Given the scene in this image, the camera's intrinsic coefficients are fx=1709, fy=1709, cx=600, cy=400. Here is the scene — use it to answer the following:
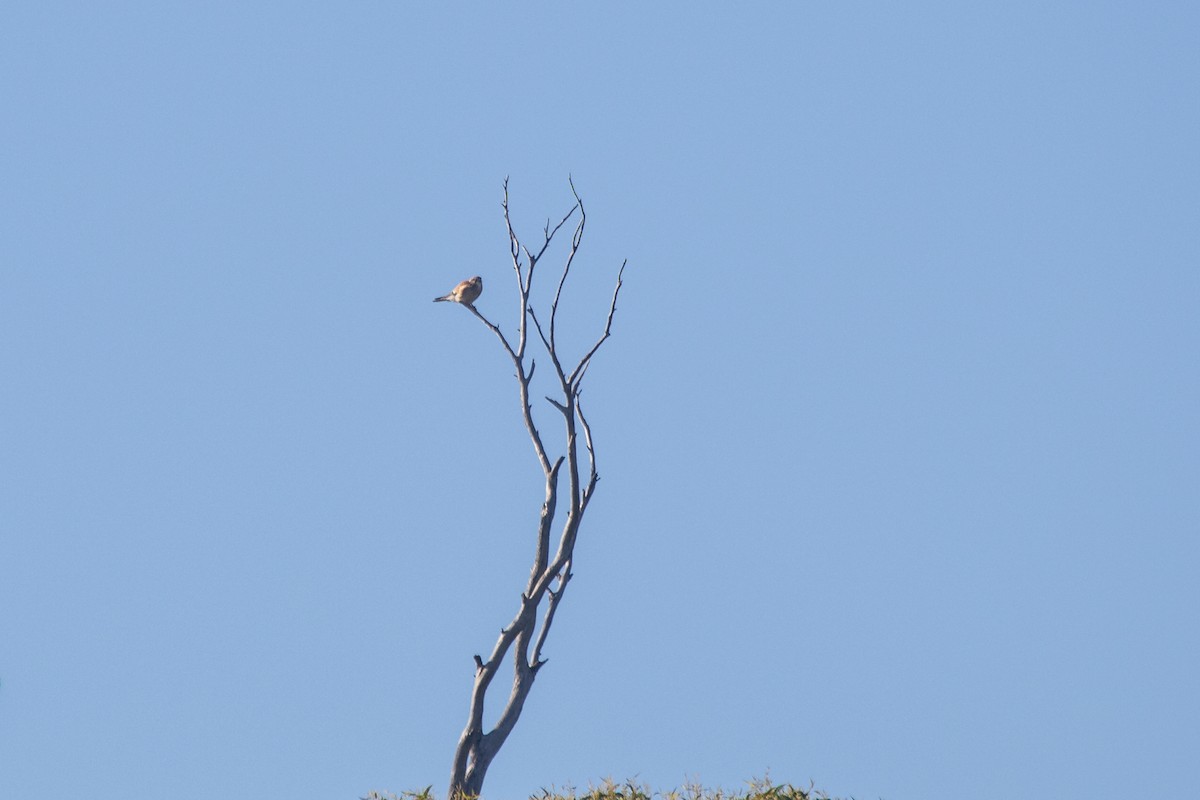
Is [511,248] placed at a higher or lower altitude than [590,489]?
higher

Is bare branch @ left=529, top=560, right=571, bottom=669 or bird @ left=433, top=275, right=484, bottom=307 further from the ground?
bird @ left=433, top=275, right=484, bottom=307

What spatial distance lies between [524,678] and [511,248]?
2861 mm

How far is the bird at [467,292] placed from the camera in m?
13.8

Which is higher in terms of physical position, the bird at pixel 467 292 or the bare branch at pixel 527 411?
the bird at pixel 467 292

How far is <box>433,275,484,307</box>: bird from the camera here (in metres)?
13.8

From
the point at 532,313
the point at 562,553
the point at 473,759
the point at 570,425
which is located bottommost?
the point at 473,759

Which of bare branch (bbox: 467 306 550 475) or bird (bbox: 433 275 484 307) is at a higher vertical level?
bird (bbox: 433 275 484 307)

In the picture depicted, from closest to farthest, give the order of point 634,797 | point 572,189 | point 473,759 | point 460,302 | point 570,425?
point 634,797, point 473,759, point 570,425, point 572,189, point 460,302

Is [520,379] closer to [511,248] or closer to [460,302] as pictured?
[511,248]

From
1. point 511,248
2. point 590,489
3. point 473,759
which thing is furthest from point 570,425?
point 473,759

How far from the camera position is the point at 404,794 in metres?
8.81

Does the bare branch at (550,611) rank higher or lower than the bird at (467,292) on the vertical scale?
lower

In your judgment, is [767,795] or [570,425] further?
[570,425]

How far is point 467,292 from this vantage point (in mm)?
13898
